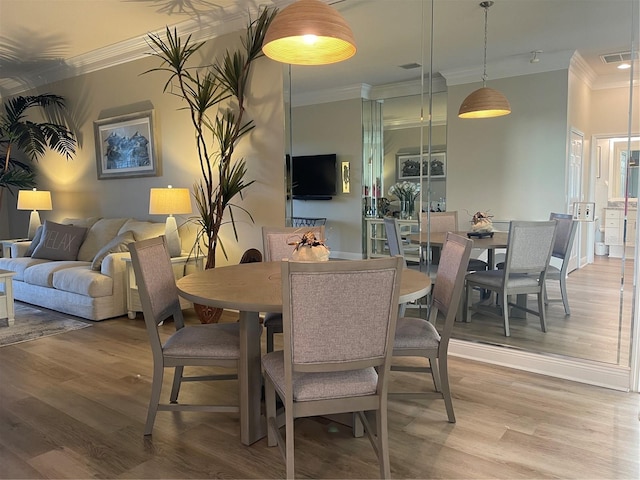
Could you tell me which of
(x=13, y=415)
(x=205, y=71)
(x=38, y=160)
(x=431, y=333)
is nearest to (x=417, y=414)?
(x=431, y=333)

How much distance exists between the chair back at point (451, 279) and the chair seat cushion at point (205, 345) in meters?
1.01

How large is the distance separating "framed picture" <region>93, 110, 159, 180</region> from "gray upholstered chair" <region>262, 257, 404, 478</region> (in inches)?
156

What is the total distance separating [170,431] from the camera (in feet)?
7.47

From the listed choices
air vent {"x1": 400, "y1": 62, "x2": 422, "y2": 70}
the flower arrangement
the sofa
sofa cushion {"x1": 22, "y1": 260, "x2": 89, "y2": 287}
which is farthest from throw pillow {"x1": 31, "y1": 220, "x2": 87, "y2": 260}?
air vent {"x1": 400, "y1": 62, "x2": 422, "y2": 70}

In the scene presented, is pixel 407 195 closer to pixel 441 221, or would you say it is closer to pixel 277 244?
pixel 441 221

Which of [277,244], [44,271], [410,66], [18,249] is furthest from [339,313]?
[18,249]

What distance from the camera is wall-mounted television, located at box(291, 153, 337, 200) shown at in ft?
13.8

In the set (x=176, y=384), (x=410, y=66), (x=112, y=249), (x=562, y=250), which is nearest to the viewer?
(x=176, y=384)

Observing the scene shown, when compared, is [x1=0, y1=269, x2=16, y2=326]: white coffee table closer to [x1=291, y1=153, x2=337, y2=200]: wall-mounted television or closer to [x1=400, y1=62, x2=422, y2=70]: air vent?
[x1=291, y1=153, x2=337, y2=200]: wall-mounted television

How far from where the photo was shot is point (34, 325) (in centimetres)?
410

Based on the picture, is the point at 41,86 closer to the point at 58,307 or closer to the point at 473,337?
the point at 58,307

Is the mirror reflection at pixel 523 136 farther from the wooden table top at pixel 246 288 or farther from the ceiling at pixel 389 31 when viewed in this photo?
the wooden table top at pixel 246 288

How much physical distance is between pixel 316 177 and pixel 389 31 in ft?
4.45

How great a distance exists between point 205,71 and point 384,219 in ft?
7.55
